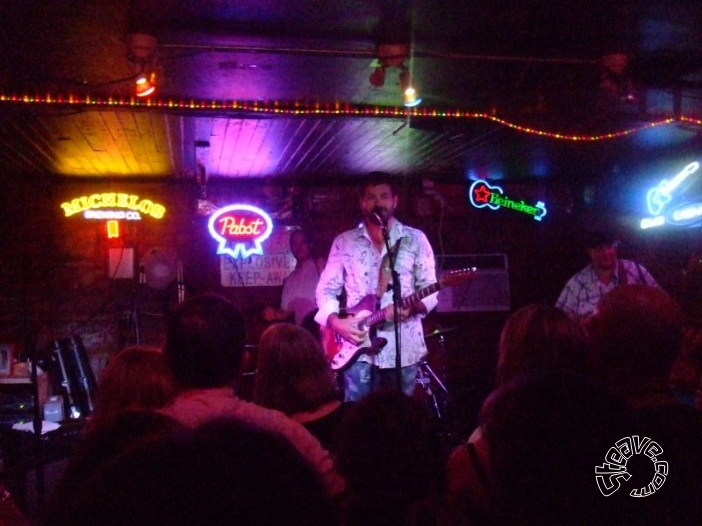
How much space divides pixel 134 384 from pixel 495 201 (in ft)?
25.8

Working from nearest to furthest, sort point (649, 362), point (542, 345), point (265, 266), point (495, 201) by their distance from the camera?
point (649, 362)
point (542, 345)
point (265, 266)
point (495, 201)

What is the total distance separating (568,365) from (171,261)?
752cm

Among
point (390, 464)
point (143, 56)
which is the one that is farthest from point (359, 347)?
point (390, 464)

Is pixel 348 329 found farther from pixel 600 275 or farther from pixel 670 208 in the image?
pixel 670 208

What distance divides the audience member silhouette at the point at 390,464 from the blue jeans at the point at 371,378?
2346mm

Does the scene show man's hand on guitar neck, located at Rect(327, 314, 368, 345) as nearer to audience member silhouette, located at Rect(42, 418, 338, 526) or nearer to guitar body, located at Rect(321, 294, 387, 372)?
guitar body, located at Rect(321, 294, 387, 372)

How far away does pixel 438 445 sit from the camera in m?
1.64

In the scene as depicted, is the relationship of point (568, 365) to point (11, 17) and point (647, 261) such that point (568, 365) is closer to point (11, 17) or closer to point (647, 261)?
point (11, 17)

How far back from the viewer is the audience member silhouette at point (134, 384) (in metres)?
2.84

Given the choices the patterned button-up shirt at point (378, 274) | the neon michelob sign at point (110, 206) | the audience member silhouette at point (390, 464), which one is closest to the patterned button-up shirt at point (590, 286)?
the patterned button-up shirt at point (378, 274)

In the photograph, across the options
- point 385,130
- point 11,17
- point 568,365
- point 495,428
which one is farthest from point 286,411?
point 385,130

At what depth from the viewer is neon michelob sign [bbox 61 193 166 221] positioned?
345 inches

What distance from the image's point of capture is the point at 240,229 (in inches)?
358

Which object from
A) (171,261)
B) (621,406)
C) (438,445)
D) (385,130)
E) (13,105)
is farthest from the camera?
(171,261)
